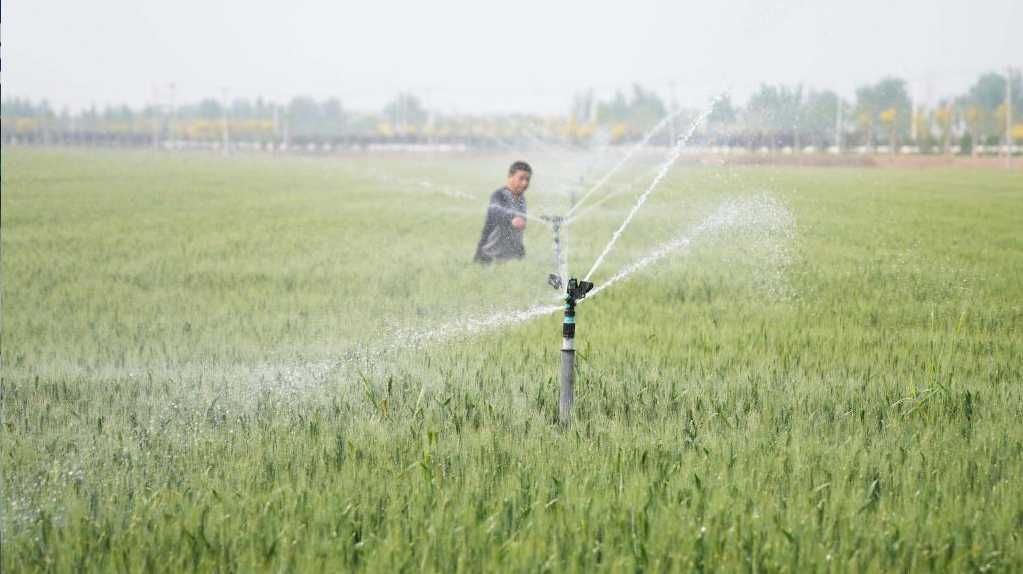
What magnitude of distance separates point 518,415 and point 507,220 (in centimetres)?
658

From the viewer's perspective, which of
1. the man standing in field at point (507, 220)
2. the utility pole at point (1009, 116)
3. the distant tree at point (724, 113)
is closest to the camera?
the distant tree at point (724, 113)

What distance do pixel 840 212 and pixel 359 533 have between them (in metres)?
14.0

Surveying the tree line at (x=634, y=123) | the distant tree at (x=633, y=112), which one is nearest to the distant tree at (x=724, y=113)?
the tree line at (x=634, y=123)

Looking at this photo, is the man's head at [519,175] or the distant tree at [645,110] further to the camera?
the distant tree at [645,110]

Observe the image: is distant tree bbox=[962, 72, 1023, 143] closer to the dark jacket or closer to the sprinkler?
the dark jacket

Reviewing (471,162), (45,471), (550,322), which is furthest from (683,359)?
(471,162)

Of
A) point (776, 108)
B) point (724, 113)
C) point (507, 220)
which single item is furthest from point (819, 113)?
point (507, 220)

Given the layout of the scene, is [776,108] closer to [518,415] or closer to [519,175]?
[519,175]

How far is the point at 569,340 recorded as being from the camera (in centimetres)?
485

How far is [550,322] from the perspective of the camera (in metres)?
8.64

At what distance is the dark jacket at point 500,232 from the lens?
11.8 meters

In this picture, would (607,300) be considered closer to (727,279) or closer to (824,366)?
(727,279)

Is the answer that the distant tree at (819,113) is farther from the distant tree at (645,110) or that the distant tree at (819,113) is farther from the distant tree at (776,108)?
the distant tree at (645,110)

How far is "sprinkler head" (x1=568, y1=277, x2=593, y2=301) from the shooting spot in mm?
4844
